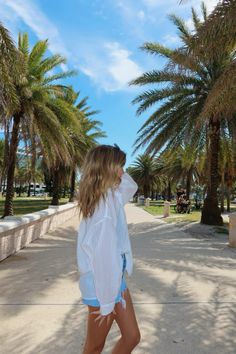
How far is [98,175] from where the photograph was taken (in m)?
2.44

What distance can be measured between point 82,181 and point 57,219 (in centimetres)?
1326

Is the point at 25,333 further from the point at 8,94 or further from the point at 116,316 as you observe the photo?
the point at 8,94

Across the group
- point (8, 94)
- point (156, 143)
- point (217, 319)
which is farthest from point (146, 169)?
point (217, 319)

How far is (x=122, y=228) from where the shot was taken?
7.85 ft

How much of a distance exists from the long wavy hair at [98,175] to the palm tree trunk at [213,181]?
542 inches

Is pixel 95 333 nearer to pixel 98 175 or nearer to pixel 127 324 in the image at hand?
pixel 127 324

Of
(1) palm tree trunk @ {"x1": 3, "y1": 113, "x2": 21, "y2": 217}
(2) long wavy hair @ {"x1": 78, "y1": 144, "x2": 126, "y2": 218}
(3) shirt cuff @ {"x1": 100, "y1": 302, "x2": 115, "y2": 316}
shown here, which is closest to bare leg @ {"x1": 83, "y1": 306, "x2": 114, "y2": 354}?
(3) shirt cuff @ {"x1": 100, "y1": 302, "x2": 115, "y2": 316}

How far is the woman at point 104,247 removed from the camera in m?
2.21

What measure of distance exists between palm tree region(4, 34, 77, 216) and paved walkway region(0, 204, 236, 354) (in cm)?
744

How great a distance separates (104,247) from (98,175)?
46 cm

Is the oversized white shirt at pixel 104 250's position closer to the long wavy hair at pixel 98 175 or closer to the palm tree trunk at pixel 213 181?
the long wavy hair at pixel 98 175

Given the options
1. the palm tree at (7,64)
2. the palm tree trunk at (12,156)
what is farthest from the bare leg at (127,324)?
the palm tree trunk at (12,156)

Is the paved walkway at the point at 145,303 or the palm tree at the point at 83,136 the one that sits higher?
the palm tree at the point at 83,136

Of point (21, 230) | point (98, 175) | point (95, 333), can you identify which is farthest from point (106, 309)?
point (21, 230)
